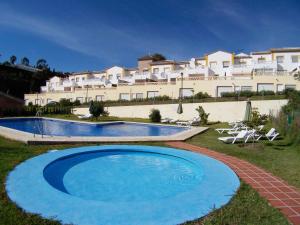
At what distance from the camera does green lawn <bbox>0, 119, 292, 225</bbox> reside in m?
4.22

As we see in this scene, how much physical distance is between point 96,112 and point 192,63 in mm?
25033

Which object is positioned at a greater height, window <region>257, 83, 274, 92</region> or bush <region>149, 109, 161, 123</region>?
window <region>257, 83, 274, 92</region>

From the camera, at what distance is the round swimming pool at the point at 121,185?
14.7 feet

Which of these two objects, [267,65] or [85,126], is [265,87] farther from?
[85,126]

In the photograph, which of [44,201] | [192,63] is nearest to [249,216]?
[44,201]

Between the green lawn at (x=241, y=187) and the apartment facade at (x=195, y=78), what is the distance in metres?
22.0

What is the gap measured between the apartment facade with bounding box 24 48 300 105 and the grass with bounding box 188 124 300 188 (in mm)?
20427

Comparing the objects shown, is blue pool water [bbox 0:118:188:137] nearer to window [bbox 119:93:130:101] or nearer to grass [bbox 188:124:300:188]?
grass [bbox 188:124:300:188]

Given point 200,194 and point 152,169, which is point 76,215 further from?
point 152,169

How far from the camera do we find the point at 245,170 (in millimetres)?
7461

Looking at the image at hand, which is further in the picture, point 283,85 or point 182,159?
point 283,85

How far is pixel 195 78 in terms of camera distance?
1316 inches

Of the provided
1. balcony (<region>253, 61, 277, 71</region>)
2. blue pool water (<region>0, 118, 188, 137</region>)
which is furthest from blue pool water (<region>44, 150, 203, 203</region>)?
balcony (<region>253, 61, 277, 71</region>)

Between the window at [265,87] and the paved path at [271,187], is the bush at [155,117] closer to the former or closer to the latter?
the window at [265,87]
